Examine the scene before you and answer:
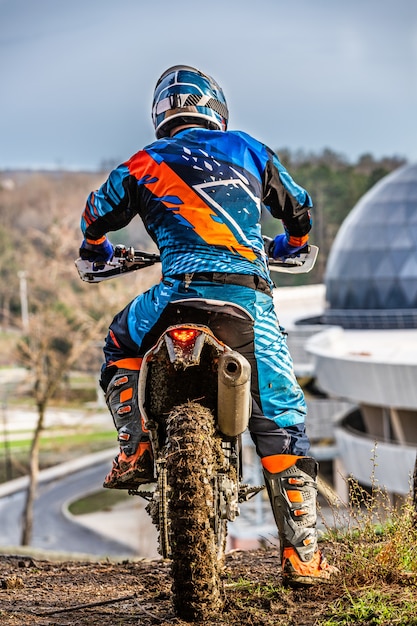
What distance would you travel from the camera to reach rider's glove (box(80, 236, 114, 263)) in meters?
5.13

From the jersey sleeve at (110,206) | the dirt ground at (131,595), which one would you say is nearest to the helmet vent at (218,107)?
the jersey sleeve at (110,206)

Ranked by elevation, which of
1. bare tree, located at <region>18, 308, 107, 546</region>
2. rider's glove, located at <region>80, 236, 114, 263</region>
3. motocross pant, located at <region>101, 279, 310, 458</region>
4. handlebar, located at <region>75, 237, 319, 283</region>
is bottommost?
bare tree, located at <region>18, 308, 107, 546</region>

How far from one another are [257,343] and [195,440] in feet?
2.01

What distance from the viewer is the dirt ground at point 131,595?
4.36m

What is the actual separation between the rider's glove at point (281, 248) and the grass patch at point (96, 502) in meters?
29.3

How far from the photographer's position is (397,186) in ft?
132

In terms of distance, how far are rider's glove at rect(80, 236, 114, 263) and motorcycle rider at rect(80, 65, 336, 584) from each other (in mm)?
201

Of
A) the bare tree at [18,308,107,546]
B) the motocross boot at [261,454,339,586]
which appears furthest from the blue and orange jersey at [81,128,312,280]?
the bare tree at [18,308,107,546]

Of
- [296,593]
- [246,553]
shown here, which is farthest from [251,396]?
[246,553]

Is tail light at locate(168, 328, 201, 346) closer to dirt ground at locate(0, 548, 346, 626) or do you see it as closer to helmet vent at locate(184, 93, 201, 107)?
dirt ground at locate(0, 548, 346, 626)

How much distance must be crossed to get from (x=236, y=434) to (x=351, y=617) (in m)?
0.83

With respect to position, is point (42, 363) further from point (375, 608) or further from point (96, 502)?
point (375, 608)

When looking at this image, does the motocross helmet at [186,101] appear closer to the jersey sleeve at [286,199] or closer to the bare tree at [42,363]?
the jersey sleeve at [286,199]

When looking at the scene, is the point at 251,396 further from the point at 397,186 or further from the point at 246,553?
the point at 397,186
